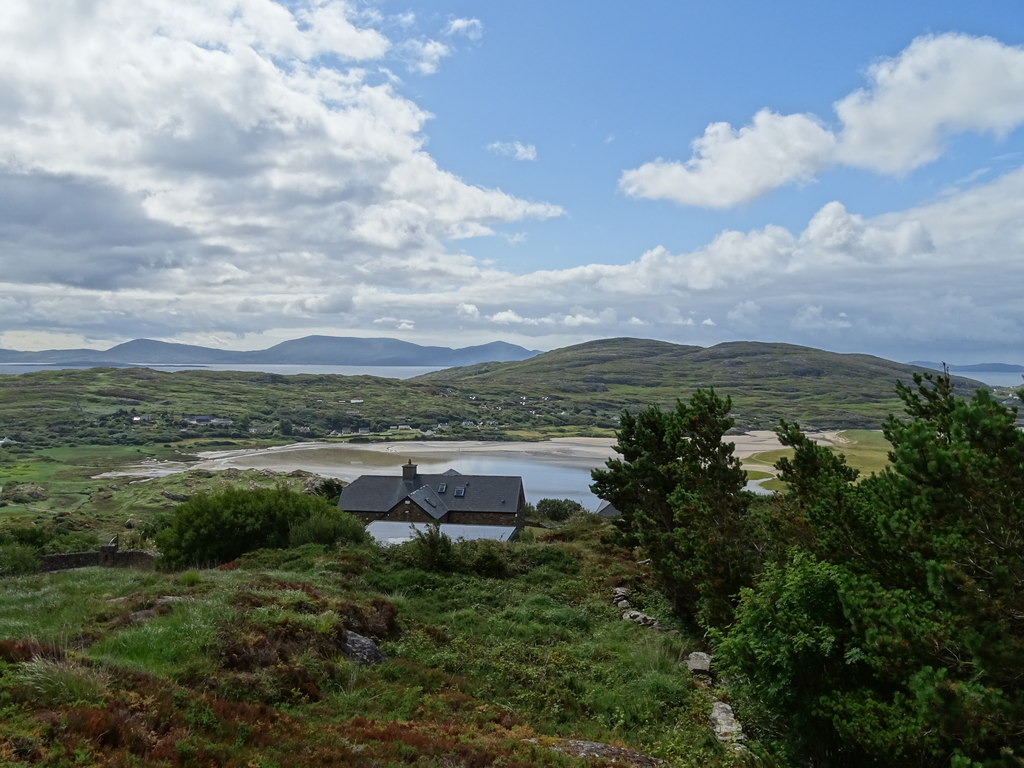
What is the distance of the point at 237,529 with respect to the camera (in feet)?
93.2

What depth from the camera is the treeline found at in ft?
21.5

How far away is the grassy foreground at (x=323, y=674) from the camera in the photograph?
8.18 metres

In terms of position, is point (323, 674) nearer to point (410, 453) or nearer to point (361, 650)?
point (361, 650)

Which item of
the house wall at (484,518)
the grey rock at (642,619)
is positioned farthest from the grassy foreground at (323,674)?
the house wall at (484,518)

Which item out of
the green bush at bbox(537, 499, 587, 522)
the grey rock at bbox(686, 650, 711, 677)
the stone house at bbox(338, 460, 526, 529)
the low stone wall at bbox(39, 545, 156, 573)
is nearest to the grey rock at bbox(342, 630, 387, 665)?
the grey rock at bbox(686, 650, 711, 677)

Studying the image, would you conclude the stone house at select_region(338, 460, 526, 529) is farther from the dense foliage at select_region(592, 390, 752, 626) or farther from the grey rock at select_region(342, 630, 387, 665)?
the grey rock at select_region(342, 630, 387, 665)

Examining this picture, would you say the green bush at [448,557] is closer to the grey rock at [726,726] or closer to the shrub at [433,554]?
the shrub at [433,554]

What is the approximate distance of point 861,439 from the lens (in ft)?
392

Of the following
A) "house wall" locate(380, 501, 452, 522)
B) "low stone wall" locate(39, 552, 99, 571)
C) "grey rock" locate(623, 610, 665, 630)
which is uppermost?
"grey rock" locate(623, 610, 665, 630)

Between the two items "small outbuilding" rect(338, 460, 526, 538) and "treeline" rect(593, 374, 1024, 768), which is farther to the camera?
"small outbuilding" rect(338, 460, 526, 538)

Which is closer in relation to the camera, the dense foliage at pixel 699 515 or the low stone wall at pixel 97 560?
the dense foliage at pixel 699 515

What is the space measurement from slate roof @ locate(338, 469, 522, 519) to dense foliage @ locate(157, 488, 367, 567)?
20.4 meters

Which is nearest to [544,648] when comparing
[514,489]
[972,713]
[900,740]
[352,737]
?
[352,737]

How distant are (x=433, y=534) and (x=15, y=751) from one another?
1883 centimetres
